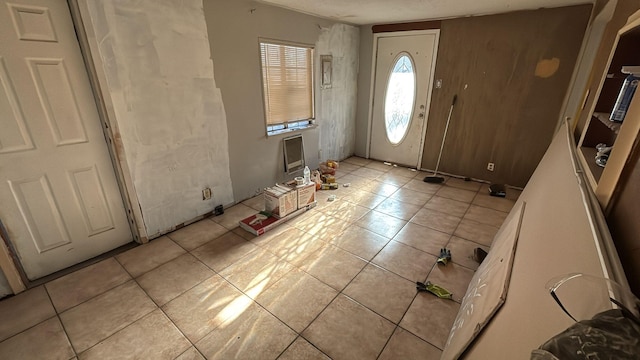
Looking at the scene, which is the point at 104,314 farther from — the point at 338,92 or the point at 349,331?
the point at 338,92

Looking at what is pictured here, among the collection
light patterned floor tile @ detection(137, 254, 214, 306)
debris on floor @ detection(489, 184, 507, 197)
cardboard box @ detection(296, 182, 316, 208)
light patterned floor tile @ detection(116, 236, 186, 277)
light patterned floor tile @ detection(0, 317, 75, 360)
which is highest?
cardboard box @ detection(296, 182, 316, 208)

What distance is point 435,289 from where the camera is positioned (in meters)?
1.97

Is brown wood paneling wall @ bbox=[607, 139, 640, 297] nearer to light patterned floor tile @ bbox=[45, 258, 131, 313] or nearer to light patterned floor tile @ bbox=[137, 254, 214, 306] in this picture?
light patterned floor tile @ bbox=[137, 254, 214, 306]

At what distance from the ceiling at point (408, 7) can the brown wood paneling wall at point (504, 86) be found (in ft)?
0.64

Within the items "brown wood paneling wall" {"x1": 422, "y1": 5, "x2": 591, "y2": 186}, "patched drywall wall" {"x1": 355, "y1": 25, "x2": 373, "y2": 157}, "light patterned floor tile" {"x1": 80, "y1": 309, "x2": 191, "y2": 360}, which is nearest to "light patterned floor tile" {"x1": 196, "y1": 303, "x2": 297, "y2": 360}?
"light patterned floor tile" {"x1": 80, "y1": 309, "x2": 191, "y2": 360}

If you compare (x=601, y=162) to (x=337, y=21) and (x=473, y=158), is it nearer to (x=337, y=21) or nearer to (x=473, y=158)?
(x=473, y=158)

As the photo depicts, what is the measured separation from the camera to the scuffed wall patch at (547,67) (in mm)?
3178

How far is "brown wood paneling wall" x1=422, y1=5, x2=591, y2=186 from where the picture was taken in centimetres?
314

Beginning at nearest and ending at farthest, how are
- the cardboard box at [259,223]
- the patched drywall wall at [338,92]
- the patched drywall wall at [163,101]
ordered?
the patched drywall wall at [163,101] < the cardboard box at [259,223] < the patched drywall wall at [338,92]

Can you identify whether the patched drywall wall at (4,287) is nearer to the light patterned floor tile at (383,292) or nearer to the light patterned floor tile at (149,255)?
the light patterned floor tile at (149,255)

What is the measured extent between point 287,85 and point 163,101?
1612 mm

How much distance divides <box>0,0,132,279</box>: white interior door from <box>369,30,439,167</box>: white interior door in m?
3.88

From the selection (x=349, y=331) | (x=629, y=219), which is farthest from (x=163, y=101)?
(x=629, y=219)

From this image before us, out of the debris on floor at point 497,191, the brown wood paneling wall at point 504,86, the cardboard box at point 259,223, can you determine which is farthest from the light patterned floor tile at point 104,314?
the brown wood paneling wall at point 504,86
